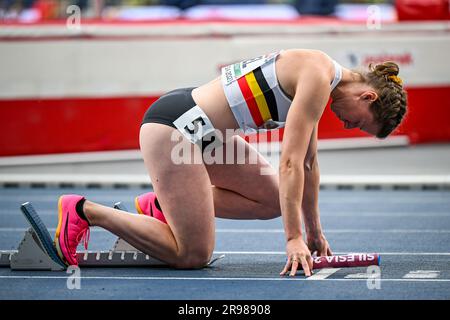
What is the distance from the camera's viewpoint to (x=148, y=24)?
36.2 ft

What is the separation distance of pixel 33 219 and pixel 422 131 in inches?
311

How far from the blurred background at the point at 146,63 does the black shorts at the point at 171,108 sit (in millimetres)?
5490

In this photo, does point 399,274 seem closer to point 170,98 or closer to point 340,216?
point 170,98

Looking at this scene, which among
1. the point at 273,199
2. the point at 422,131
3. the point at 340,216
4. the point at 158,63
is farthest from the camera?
the point at 422,131

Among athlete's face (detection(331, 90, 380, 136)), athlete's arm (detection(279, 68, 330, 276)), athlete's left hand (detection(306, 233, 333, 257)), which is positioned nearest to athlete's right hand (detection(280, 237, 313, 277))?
athlete's arm (detection(279, 68, 330, 276))

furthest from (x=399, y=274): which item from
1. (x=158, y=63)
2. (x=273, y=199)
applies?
(x=158, y=63)

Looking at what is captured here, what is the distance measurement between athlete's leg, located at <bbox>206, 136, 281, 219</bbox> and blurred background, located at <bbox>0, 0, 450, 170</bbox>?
209 inches

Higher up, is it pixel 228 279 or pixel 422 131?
pixel 422 131

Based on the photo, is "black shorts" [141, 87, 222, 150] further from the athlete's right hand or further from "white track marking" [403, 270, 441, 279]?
"white track marking" [403, 270, 441, 279]

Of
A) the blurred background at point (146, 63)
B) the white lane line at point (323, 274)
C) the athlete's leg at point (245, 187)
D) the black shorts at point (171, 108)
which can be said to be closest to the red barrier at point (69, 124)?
the blurred background at point (146, 63)

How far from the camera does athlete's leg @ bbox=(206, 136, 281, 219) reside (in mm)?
5273

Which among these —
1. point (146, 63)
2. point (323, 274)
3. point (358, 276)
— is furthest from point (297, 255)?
point (146, 63)

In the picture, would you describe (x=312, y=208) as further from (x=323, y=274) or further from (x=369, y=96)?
(x=369, y=96)

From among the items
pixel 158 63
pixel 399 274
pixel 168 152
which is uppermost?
pixel 158 63
